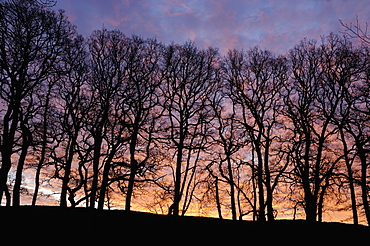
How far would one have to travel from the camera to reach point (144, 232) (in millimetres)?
11109

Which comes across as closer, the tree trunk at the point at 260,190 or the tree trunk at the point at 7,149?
the tree trunk at the point at 7,149

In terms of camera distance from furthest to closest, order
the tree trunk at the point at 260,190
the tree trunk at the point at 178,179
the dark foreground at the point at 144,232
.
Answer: the tree trunk at the point at 260,190, the tree trunk at the point at 178,179, the dark foreground at the point at 144,232

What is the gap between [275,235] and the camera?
466 inches

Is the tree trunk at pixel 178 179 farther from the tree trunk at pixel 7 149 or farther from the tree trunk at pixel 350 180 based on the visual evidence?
the tree trunk at pixel 350 180

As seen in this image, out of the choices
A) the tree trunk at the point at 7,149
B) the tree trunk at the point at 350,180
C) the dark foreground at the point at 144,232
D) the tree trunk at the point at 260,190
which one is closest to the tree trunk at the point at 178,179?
the tree trunk at the point at 260,190

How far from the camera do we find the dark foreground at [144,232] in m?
9.70

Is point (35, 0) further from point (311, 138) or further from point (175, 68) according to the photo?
point (311, 138)

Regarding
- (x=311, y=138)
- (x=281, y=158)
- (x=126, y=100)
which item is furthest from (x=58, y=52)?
(x=311, y=138)

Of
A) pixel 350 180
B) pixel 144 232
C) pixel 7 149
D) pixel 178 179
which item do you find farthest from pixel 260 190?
Result: pixel 7 149

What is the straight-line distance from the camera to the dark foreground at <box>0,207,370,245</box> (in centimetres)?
970

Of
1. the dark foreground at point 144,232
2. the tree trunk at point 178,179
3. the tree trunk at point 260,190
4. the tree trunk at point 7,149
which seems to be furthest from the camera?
the tree trunk at point 260,190

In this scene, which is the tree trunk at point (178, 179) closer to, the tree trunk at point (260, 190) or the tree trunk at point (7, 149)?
the tree trunk at point (260, 190)

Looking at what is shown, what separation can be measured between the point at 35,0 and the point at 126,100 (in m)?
16.0

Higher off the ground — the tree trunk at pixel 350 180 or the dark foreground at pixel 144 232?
the tree trunk at pixel 350 180
